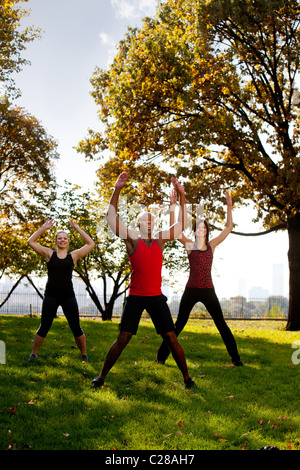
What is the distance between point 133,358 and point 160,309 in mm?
2767

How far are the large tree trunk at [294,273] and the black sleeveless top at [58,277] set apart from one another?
11.9m

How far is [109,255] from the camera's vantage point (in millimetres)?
21844

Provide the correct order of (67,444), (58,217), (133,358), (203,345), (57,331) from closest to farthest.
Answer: (67,444)
(133,358)
(203,345)
(57,331)
(58,217)

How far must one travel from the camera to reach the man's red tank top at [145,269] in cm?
570

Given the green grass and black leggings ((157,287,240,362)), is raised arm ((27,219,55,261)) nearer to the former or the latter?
the green grass

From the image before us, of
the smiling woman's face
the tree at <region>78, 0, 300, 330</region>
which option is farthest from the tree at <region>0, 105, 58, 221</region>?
the smiling woman's face

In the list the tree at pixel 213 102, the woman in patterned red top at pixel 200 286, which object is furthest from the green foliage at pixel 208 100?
the woman in patterned red top at pixel 200 286

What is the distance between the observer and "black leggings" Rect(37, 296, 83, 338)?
7.07 metres

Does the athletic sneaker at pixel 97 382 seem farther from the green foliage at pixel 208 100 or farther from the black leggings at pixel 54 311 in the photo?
the green foliage at pixel 208 100

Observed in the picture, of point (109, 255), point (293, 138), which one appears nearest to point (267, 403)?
point (293, 138)

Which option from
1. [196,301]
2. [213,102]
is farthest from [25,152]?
[196,301]

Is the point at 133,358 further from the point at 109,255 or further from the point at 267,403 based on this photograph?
the point at 109,255

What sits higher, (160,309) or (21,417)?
(160,309)

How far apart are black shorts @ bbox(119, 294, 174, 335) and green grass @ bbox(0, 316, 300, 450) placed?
0.96m
